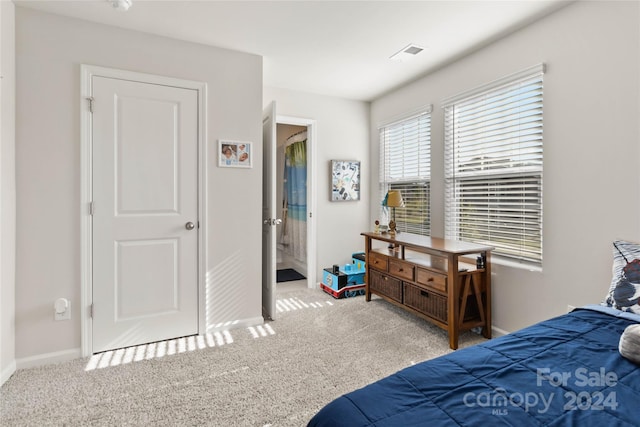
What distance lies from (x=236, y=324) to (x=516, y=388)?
2.44 m

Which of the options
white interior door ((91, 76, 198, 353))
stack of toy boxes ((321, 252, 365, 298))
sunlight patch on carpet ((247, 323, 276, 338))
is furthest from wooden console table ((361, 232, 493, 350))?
white interior door ((91, 76, 198, 353))

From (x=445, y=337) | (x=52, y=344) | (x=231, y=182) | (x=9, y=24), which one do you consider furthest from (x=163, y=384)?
(x=9, y=24)

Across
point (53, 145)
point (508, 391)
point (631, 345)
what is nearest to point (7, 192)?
point (53, 145)

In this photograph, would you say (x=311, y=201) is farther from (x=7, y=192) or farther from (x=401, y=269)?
(x=7, y=192)

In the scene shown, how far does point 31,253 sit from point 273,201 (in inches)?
72.6

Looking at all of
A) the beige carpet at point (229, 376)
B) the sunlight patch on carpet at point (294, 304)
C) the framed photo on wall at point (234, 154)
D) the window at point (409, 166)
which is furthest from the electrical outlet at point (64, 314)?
the window at point (409, 166)

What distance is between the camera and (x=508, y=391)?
38.3 inches

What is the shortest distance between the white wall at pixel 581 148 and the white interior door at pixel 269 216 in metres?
2.00

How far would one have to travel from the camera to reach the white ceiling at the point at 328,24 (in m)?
2.25

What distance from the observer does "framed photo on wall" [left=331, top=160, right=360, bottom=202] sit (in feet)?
14.0

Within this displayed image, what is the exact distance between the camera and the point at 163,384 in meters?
2.06

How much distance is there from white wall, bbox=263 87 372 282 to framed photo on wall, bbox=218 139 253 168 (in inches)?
47.4

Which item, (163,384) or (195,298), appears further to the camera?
(195,298)

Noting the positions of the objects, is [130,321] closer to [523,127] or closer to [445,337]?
[445,337]
